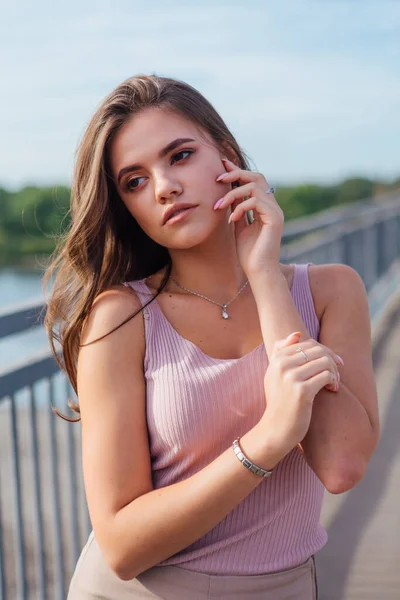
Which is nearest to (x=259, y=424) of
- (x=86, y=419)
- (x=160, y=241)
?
(x=86, y=419)

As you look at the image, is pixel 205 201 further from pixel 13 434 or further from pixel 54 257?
pixel 13 434

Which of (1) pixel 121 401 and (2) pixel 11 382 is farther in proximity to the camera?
(2) pixel 11 382

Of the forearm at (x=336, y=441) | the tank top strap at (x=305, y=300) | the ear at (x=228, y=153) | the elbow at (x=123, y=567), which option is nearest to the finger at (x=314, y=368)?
the forearm at (x=336, y=441)

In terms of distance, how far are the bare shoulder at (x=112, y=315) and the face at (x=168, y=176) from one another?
15 cm

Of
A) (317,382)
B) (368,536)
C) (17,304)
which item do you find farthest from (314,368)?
(368,536)

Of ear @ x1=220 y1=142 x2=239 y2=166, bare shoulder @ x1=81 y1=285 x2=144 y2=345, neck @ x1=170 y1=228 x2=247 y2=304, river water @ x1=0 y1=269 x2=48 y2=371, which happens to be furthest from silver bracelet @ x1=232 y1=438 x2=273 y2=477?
river water @ x1=0 y1=269 x2=48 y2=371

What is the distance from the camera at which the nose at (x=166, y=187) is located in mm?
1755

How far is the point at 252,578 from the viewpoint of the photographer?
168cm

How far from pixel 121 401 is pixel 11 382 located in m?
0.75

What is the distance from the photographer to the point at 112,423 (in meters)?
1.64

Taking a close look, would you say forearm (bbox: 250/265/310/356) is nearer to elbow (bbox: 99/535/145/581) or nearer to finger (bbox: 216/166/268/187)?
finger (bbox: 216/166/268/187)

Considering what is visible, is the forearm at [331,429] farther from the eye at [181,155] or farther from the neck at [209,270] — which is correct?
the eye at [181,155]

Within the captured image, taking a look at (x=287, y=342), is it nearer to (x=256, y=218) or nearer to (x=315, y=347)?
(x=315, y=347)

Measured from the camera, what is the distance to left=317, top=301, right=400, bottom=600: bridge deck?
3.39 metres
